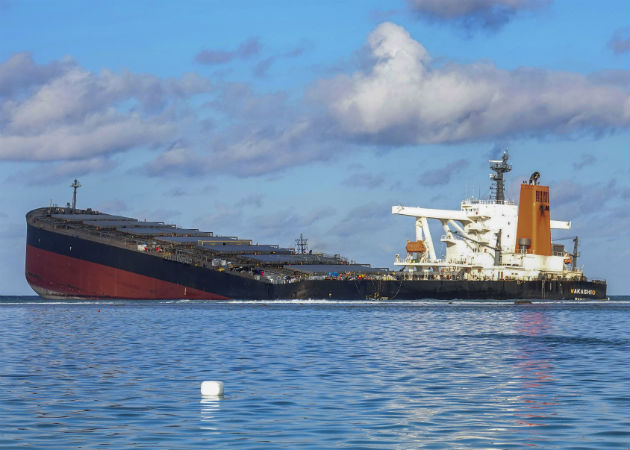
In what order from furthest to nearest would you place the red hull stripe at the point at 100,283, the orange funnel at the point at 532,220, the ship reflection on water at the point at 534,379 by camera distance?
the red hull stripe at the point at 100,283
the orange funnel at the point at 532,220
the ship reflection on water at the point at 534,379

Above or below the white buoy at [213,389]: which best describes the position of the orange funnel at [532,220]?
above

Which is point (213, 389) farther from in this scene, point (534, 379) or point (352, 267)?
point (352, 267)

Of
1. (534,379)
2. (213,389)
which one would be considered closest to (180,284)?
(534,379)

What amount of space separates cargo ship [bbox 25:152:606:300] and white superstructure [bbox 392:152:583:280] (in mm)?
124

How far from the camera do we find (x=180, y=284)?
12194 cm

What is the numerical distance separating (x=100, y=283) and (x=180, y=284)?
1115 cm

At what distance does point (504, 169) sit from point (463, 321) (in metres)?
62.7

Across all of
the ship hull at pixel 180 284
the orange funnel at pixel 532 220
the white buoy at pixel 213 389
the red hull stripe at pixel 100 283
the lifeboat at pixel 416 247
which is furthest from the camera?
the red hull stripe at pixel 100 283

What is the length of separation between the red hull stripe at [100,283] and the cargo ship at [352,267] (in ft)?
0.42

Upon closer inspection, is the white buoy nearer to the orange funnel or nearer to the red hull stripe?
the orange funnel

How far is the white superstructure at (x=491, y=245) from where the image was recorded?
117 meters

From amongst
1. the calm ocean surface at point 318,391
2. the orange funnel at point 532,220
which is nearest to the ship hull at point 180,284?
the orange funnel at point 532,220

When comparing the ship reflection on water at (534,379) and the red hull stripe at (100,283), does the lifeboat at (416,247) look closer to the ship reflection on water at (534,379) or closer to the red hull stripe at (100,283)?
the red hull stripe at (100,283)

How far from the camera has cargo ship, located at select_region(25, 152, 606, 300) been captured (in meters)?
116
